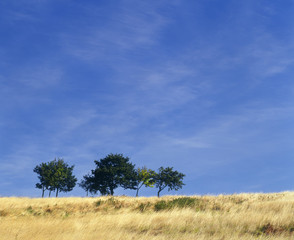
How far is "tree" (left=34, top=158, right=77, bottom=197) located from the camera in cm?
6203

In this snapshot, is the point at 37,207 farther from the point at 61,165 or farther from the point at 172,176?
the point at 172,176

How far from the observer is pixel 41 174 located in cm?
6353

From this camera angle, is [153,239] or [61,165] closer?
[153,239]

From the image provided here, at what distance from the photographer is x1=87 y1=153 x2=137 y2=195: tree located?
200 ft

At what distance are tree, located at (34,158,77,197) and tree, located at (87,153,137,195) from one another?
416 centimetres

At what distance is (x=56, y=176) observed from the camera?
61938 mm

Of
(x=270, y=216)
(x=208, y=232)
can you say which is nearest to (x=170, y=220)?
(x=208, y=232)

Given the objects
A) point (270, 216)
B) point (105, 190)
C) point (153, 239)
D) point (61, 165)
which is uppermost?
point (61, 165)

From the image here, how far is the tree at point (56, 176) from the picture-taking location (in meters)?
62.0

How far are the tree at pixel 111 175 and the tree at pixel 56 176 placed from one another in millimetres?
4158

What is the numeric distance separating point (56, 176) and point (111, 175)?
34.8ft

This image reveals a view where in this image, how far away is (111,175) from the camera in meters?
60.8

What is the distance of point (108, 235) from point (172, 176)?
60110 millimetres

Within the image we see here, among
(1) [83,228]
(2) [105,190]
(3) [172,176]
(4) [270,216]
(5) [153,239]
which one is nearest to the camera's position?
(5) [153,239]
